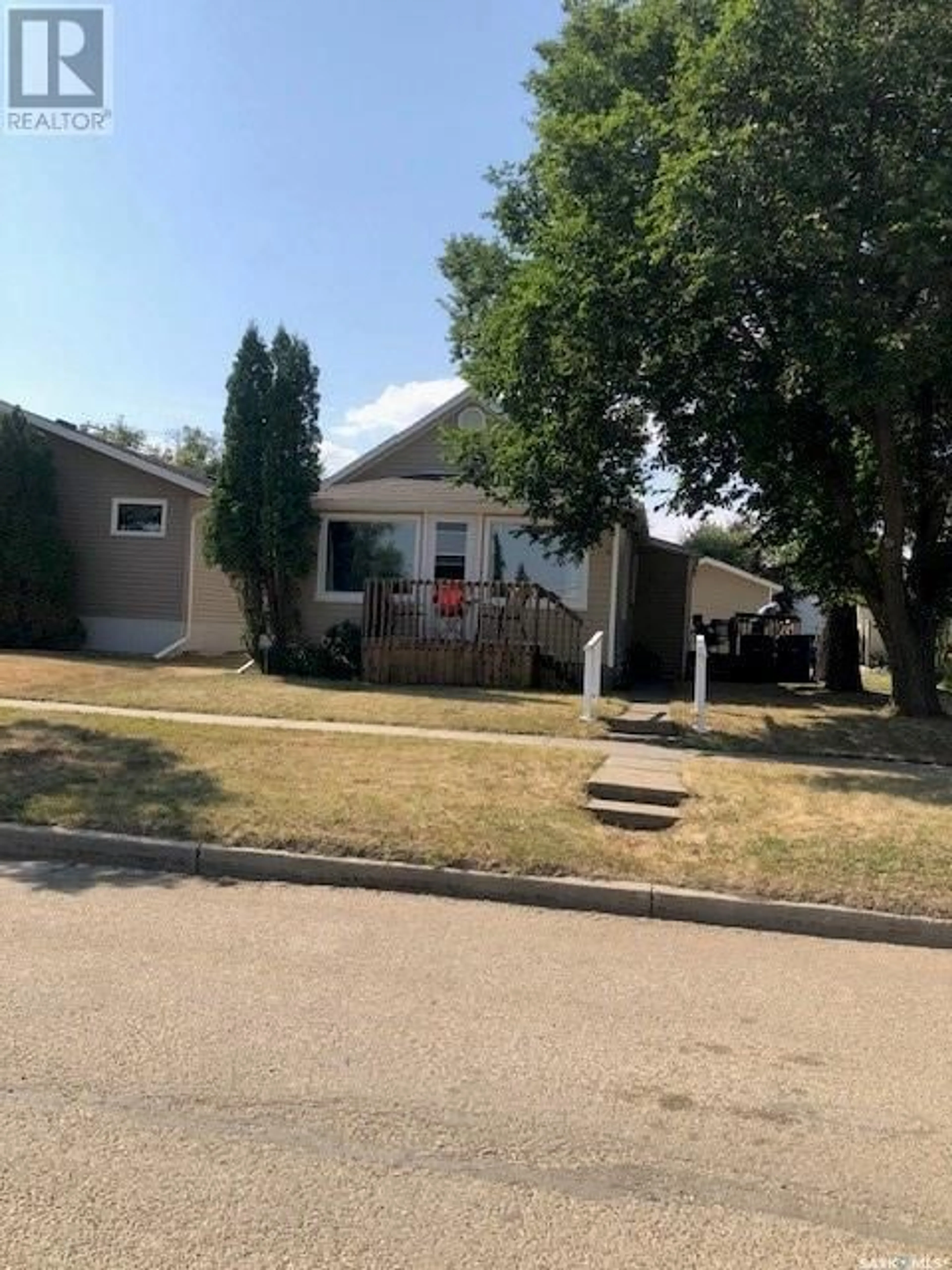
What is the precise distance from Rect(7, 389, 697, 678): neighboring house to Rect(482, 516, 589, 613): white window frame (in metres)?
0.02

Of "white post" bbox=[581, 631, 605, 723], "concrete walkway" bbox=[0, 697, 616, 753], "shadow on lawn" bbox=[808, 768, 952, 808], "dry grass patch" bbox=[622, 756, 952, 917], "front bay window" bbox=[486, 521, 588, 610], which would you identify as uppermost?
"front bay window" bbox=[486, 521, 588, 610]

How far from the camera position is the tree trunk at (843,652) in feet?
70.5

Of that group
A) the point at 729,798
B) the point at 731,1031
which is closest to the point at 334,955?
the point at 731,1031

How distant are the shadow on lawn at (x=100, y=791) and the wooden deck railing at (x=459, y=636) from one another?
6485 mm

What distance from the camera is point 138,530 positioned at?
863 inches

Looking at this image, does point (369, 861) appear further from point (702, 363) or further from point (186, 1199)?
point (702, 363)

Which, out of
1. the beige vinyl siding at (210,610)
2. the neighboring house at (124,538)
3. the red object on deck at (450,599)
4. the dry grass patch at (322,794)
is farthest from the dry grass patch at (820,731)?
the neighboring house at (124,538)

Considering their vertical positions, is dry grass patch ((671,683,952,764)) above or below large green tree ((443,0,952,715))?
below

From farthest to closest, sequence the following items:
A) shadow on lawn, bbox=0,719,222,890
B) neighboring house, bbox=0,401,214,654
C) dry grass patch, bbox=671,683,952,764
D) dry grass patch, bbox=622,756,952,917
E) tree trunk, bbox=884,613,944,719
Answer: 1. neighboring house, bbox=0,401,214,654
2. tree trunk, bbox=884,613,944,719
3. dry grass patch, bbox=671,683,952,764
4. shadow on lawn, bbox=0,719,222,890
5. dry grass patch, bbox=622,756,952,917

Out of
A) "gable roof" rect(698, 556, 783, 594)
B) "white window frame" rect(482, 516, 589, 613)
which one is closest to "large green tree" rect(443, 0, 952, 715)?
"white window frame" rect(482, 516, 589, 613)

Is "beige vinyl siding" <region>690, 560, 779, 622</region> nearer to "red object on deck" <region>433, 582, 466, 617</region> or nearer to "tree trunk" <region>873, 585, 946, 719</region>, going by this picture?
"red object on deck" <region>433, 582, 466, 617</region>

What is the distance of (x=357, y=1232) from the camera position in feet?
9.81

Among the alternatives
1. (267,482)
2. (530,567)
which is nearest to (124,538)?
(267,482)

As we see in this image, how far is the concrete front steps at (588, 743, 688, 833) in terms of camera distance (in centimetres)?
802
